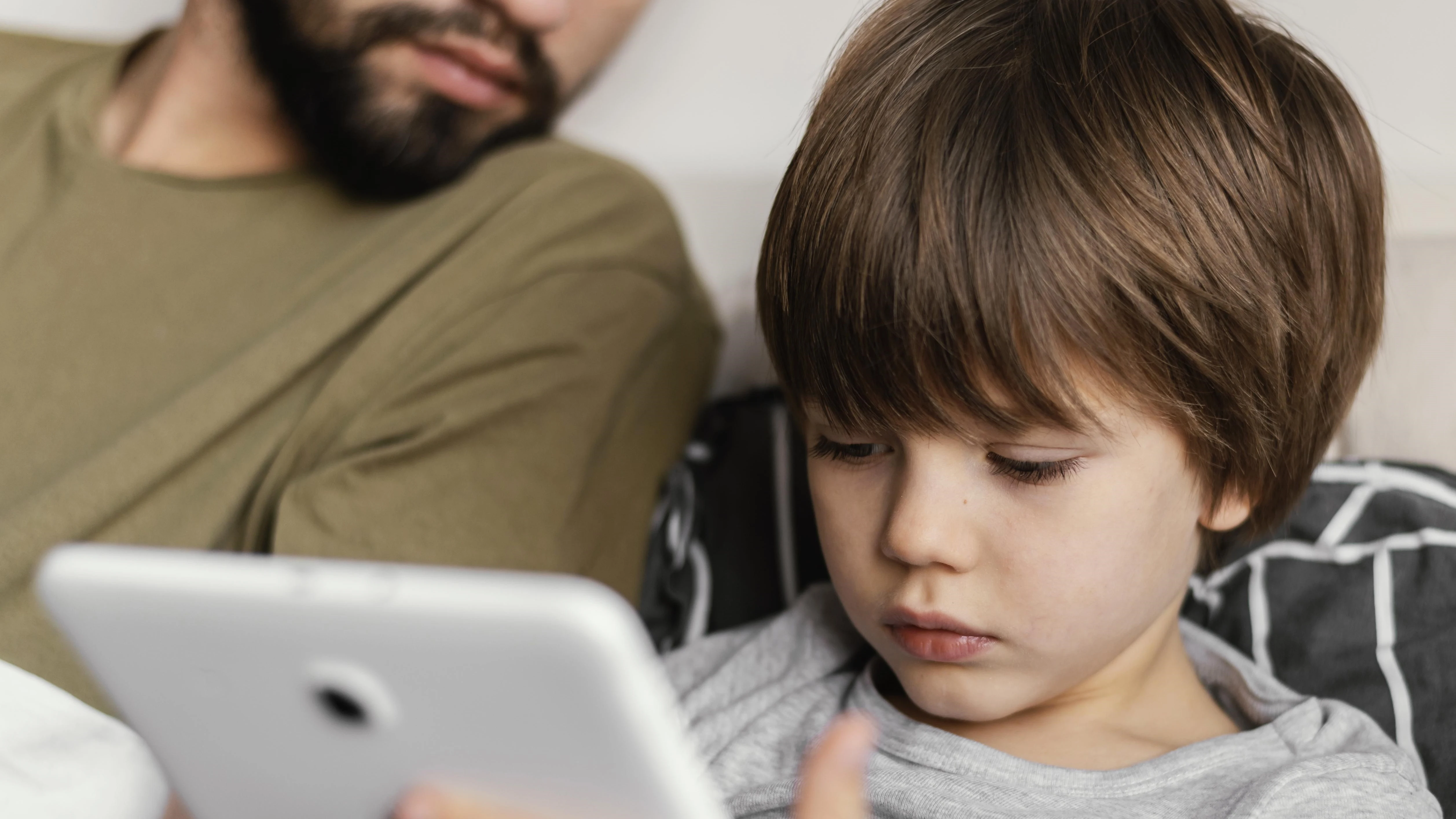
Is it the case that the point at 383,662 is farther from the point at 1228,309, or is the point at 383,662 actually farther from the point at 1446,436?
the point at 1446,436

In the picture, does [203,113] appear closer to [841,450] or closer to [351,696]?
[841,450]

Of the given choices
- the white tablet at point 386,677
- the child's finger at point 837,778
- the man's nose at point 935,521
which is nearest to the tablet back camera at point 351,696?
the white tablet at point 386,677

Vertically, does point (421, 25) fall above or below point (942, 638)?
above

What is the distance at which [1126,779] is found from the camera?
726 mm

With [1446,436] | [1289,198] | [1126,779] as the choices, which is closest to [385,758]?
[1126,779]

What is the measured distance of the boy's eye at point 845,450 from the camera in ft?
2.48

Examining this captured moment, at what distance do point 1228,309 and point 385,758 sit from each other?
56 centimetres

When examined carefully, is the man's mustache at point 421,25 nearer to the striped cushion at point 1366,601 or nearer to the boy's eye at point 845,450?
the boy's eye at point 845,450

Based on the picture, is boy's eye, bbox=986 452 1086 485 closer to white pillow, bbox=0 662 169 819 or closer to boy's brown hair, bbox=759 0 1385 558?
boy's brown hair, bbox=759 0 1385 558

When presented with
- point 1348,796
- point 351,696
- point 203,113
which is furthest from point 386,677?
point 203,113

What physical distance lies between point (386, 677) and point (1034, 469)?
416 mm

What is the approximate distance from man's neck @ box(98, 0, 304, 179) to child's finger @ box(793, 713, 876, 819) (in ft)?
3.36

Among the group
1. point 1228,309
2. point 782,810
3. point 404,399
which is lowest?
point 782,810

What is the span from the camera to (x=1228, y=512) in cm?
79
